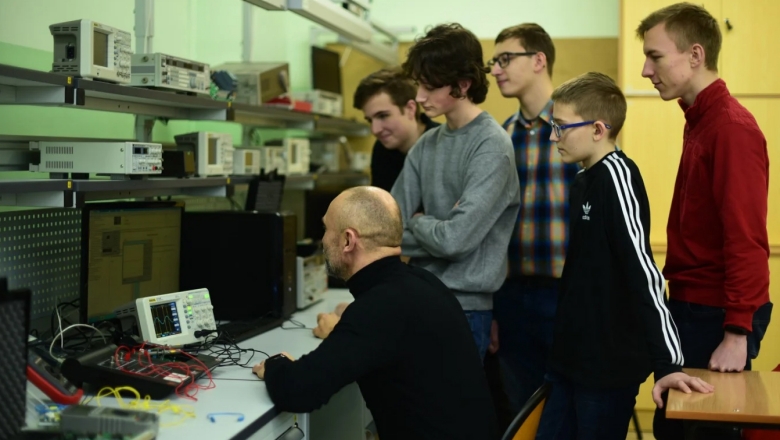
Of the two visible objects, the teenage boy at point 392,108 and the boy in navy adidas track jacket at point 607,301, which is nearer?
the boy in navy adidas track jacket at point 607,301

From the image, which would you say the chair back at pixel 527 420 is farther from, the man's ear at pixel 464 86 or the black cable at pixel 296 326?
the black cable at pixel 296 326

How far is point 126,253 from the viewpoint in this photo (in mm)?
2426

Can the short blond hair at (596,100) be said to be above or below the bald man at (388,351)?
above

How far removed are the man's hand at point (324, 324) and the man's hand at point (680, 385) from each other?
1033mm

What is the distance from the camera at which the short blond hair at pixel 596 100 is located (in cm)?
214

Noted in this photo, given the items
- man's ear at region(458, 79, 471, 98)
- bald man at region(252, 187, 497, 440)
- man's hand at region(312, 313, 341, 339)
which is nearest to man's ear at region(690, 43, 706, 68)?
man's ear at region(458, 79, 471, 98)

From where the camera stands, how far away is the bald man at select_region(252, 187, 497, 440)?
1.78 meters

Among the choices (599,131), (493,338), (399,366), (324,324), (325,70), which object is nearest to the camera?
(399,366)

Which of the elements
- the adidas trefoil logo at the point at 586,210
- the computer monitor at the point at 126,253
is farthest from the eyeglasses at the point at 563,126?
the computer monitor at the point at 126,253

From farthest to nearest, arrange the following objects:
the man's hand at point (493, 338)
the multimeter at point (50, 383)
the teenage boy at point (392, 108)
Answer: the teenage boy at point (392, 108), the man's hand at point (493, 338), the multimeter at point (50, 383)

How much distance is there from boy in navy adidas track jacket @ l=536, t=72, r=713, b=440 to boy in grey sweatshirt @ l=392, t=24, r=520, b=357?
0.94 ft

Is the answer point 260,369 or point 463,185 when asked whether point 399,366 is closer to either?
point 260,369

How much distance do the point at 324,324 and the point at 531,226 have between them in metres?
0.74

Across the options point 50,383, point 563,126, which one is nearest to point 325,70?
point 563,126
